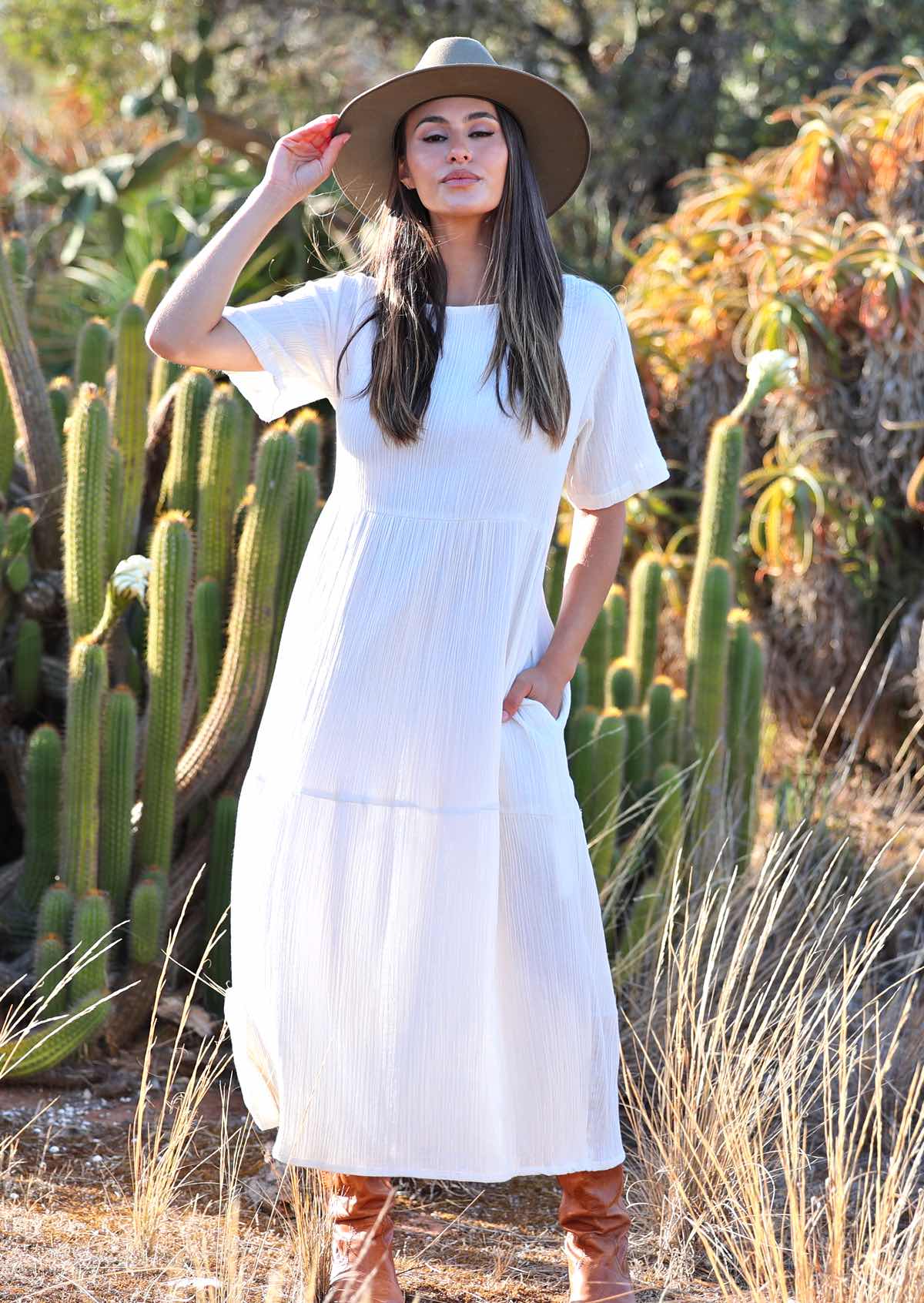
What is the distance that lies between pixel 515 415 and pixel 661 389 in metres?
3.67

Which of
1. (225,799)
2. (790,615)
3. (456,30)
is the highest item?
(456,30)

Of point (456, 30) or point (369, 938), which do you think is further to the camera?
point (456, 30)

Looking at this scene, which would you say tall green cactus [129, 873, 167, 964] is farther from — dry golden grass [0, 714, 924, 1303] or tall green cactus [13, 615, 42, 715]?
tall green cactus [13, 615, 42, 715]

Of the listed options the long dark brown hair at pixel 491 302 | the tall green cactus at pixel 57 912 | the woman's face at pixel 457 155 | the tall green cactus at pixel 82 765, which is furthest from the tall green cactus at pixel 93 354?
the woman's face at pixel 457 155

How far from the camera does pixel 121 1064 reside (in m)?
3.45

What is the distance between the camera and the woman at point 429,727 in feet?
7.41

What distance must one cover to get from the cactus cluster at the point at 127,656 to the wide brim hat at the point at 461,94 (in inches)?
40.8

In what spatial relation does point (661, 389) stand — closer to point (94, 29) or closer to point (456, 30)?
point (456, 30)

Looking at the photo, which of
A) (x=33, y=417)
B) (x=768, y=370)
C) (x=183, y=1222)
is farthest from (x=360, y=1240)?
(x=33, y=417)

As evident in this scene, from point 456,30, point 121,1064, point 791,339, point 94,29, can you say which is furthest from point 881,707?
point 94,29

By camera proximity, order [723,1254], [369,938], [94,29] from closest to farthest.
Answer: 1. [369,938]
2. [723,1254]
3. [94,29]

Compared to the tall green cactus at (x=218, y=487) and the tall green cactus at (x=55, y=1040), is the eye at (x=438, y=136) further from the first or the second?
the tall green cactus at (x=55, y=1040)

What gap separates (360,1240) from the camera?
2.35 metres

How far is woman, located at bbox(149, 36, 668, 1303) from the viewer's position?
7.41 ft
